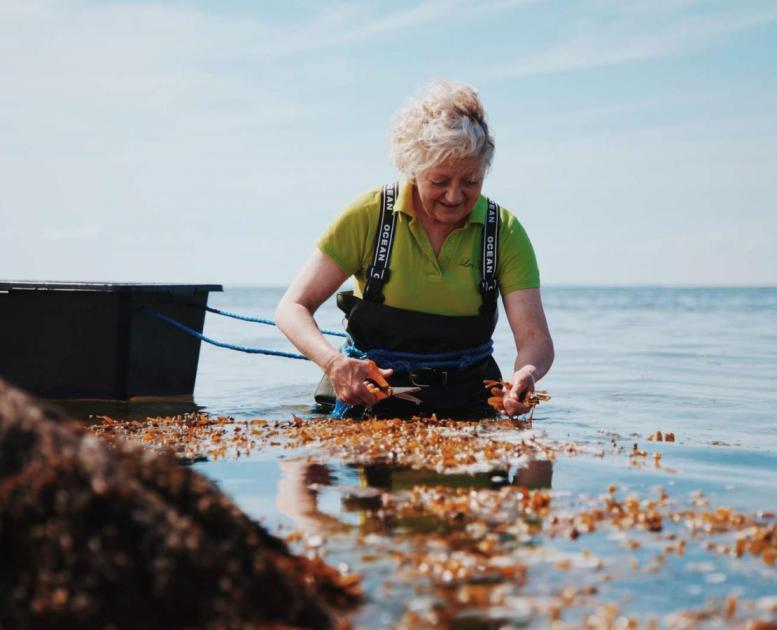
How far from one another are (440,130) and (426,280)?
3.00 ft

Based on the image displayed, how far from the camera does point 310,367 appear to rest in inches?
566

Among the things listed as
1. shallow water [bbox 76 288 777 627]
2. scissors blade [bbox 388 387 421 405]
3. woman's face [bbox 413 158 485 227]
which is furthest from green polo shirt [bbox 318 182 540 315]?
shallow water [bbox 76 288 777 627]

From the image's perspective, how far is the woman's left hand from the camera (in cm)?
523

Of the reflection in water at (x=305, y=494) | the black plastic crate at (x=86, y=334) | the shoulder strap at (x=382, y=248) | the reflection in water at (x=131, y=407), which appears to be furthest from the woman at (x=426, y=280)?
the black plastic crate at (x=86, y=334)

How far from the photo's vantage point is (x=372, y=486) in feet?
13.2

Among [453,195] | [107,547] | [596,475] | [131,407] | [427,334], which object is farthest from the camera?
[131,407]

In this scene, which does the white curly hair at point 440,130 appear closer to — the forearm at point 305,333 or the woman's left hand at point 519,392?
the forearm at point 305,333

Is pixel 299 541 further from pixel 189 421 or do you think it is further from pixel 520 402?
pixel 189 421

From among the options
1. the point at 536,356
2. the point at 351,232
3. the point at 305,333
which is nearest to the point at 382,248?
the point at 351,232

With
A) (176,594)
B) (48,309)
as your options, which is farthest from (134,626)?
(48,309)

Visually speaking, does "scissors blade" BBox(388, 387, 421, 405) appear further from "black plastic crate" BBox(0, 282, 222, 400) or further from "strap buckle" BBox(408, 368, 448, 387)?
"black plastic crate" BBox(0, 282, 222, 400)

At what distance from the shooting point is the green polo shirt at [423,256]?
18.5 ft

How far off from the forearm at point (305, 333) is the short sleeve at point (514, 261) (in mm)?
1165

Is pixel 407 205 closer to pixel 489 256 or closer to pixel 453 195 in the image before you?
pixel 453 195
